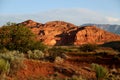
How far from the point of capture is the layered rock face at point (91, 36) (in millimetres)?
106375

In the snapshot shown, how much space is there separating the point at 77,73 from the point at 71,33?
87.8m

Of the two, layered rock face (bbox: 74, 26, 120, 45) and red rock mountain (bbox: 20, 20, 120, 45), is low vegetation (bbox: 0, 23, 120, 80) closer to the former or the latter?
red rock mountain (bbox: 20, 20, 120, 45)

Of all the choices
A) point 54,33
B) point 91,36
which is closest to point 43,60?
point 91,36

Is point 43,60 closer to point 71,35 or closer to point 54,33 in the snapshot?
point 71,35

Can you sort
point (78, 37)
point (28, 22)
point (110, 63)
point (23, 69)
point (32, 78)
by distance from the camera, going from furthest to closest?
point (28, 22)
point (78, 37)
point (110, 63)
point (23, 69)
point (32, 78)

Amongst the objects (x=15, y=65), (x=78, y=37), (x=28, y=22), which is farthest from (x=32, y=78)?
(x=28, y=22)

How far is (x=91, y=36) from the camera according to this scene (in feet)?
365

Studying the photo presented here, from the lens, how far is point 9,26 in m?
39.3

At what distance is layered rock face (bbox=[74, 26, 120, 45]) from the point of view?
10638 centimetres

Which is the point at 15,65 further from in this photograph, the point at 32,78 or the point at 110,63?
the point at 110,63

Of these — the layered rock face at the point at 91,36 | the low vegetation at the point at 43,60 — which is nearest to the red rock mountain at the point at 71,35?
the layered rock face at the point at 91,36

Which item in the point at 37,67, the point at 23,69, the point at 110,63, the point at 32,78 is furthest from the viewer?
the point at 110,63

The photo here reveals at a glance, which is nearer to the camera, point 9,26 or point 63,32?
point 9,26

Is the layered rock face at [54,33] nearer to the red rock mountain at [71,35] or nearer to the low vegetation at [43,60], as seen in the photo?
the red rock mountain at [71,35]
